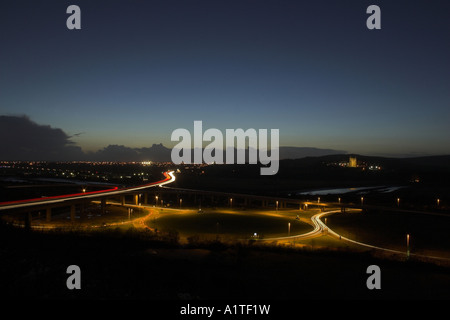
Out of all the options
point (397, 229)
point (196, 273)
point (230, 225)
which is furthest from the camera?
point (230, 225)

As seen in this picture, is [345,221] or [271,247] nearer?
[271,247]

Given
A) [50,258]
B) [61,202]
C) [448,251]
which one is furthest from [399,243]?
[61,202]

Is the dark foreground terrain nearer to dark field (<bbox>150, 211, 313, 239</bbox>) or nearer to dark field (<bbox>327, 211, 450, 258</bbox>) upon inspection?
dark field (<bbox>327, 211, 450, 258</bbox>)

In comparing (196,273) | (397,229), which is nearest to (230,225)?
(397,229)

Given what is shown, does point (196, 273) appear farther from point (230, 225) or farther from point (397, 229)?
point (397, 229)

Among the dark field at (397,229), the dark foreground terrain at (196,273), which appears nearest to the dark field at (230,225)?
the dark field at (397,229)

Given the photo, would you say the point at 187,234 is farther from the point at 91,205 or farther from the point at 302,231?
the point at 91,205

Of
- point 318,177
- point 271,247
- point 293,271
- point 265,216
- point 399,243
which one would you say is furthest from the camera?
point 318,177

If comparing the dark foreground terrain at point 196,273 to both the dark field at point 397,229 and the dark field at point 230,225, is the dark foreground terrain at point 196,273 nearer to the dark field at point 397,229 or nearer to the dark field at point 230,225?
the dark field at point 397,229

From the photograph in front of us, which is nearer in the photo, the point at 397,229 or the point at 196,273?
the point at 196,273

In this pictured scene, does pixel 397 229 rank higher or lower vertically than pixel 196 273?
lower
